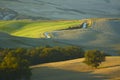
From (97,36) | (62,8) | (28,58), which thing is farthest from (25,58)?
(62,8)

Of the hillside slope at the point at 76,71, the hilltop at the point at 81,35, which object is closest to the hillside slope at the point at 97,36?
the hilltop at the point at 81,35

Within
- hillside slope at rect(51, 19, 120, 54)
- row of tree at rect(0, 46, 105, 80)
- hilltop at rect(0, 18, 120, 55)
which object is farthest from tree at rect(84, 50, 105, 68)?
hillside slope at rect(51, 19, 120, 54)

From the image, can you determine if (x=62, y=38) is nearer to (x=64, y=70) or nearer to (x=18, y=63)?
(x=64, y=70)

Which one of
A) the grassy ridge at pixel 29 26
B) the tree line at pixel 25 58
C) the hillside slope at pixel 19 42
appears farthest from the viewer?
the grassy ridge at pixel 29 26

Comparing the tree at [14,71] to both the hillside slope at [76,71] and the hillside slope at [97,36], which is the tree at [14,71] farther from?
the hillside slope at [97,36]

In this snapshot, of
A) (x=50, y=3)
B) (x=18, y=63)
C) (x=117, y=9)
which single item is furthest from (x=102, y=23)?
(x=50, y=3)

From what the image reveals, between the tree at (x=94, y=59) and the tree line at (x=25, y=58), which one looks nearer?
the tree line at (x=25, y=58)

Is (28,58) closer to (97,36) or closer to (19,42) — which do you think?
(19,42)
